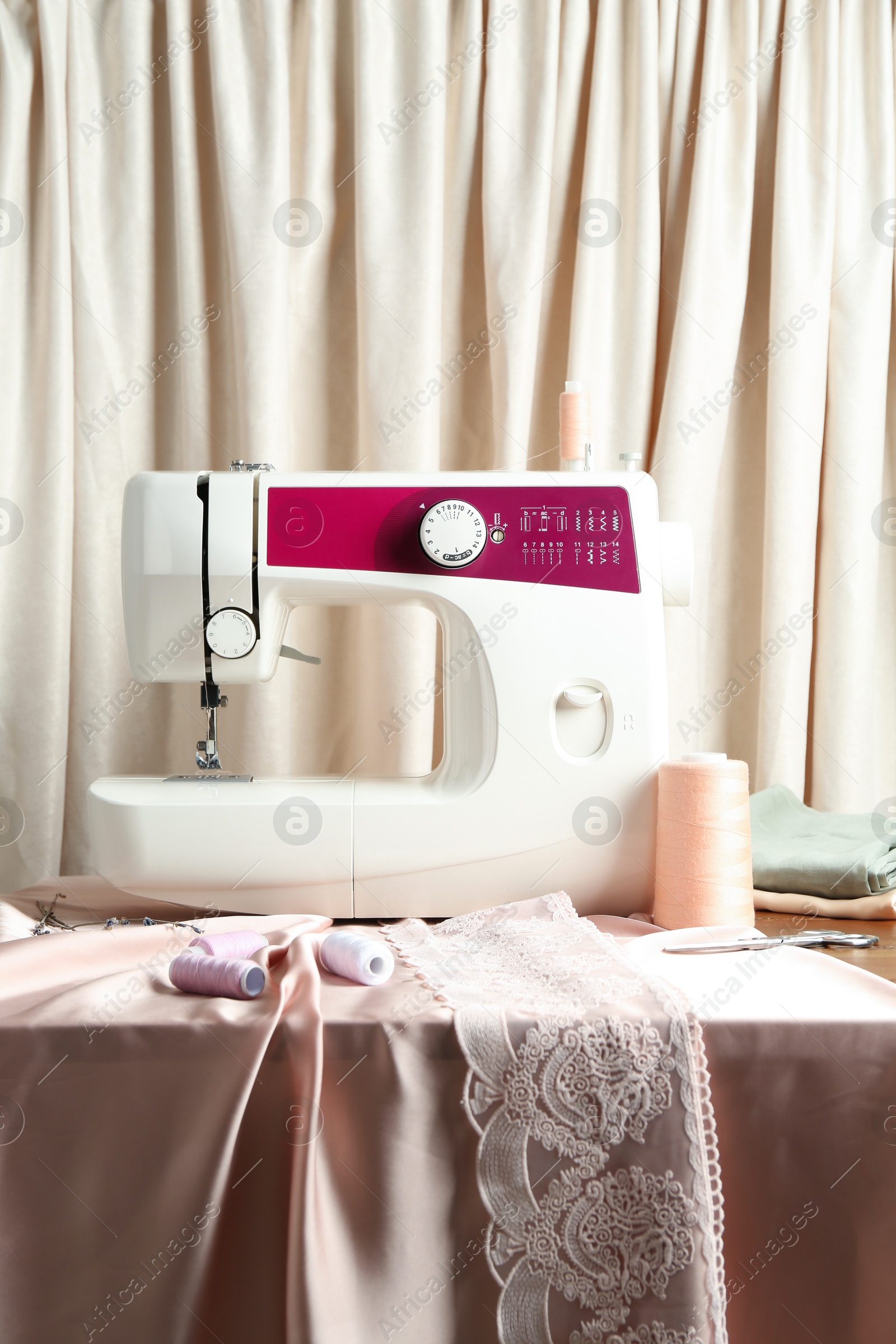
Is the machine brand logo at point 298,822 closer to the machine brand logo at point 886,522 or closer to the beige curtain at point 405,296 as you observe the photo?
the beige curtain at point 405,296

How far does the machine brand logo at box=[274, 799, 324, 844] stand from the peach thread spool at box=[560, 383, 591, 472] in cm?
56

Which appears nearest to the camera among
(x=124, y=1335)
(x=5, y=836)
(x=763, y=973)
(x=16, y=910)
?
(x=124, y=1335)

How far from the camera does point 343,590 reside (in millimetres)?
1131

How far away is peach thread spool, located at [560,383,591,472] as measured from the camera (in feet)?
4.03

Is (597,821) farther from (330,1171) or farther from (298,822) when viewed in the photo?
(330,1171)

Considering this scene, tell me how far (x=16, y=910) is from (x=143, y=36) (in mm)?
1575

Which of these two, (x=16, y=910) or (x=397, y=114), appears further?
(x=397, y=114)

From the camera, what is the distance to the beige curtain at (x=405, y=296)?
1.69 m

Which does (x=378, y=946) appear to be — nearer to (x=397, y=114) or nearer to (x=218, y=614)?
(x=218, y=614)

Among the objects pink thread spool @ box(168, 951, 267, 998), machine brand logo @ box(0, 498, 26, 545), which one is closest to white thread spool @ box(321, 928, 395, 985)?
pink thread spool @ box(168, 951, 267, 998)

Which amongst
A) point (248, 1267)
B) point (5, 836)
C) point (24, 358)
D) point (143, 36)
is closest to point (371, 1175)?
point (248, 1267)

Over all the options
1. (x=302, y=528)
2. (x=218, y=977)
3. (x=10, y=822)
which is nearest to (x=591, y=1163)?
(x=218, y=977)

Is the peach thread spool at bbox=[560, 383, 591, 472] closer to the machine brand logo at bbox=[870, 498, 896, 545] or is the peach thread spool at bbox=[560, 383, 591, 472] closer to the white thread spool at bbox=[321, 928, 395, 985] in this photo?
the white thread spool at bbox=[321, 928, 395, 985]

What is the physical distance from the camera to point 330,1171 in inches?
28.0
